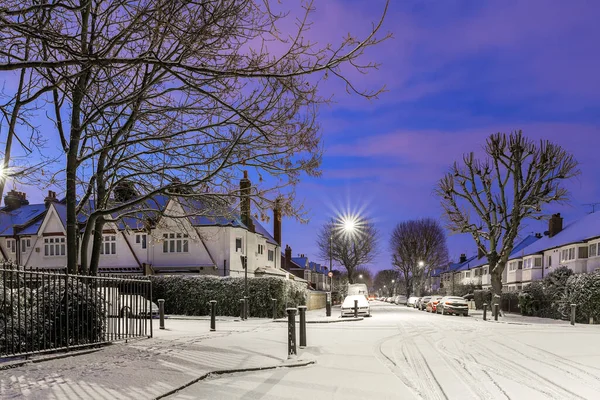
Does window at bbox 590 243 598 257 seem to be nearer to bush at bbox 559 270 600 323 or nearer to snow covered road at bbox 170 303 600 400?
bush at bbox 559 270 600 323

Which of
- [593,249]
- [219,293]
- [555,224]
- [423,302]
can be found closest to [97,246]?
[219,293]

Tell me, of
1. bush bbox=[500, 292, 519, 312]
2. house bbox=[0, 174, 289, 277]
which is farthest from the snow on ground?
bush bbox=[500, 292, 519, 312]

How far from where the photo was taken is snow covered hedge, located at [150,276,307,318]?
28.6m

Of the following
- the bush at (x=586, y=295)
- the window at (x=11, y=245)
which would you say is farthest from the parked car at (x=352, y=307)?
the window at (x=11, y=245)

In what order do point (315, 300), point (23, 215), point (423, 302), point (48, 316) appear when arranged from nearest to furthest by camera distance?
1. point (48, 316)
2. point (315, 300)
3. point (23, 215)
4. point (423, 302)

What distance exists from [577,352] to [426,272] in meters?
63.7

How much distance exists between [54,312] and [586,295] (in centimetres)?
2764

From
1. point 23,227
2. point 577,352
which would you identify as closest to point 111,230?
point 23,227

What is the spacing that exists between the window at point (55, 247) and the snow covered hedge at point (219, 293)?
1450cm

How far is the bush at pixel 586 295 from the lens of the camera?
26891 mm

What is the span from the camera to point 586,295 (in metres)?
27.4

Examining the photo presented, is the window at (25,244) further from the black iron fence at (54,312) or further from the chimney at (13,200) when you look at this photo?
the black iron fence at (54,312)

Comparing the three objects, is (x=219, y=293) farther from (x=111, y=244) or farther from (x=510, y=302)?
(x=510, y=302)

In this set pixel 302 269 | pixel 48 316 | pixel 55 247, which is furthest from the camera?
pixel 302 269
